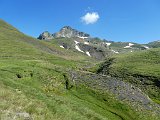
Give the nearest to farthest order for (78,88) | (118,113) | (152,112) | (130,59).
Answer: (118,113), (152,112), (78,88), (130,59)

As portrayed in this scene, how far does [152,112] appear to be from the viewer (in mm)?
56344

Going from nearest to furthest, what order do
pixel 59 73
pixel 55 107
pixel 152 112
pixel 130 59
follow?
pixel 55 107
pixel 152 112
pixel 59 73
pixel 130 59

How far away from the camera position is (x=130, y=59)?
130 m

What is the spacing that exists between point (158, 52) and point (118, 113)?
82929mm

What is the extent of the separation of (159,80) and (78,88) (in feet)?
126

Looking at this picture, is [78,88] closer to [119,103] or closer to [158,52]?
[119,103]

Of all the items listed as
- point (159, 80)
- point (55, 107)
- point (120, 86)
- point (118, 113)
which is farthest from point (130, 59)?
point (55, 107)

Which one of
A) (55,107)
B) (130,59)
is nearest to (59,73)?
(55,107)

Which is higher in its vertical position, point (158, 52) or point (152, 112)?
point (158, 52)

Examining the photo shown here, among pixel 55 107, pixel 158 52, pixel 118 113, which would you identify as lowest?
pixel 118 113

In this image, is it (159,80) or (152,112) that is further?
(159,80)

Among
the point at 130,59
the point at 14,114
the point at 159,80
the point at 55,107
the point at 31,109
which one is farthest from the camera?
the point at 130,59

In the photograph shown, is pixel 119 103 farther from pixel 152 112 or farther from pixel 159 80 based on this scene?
pixel 159 80

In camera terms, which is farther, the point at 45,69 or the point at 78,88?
the point at 45,69
